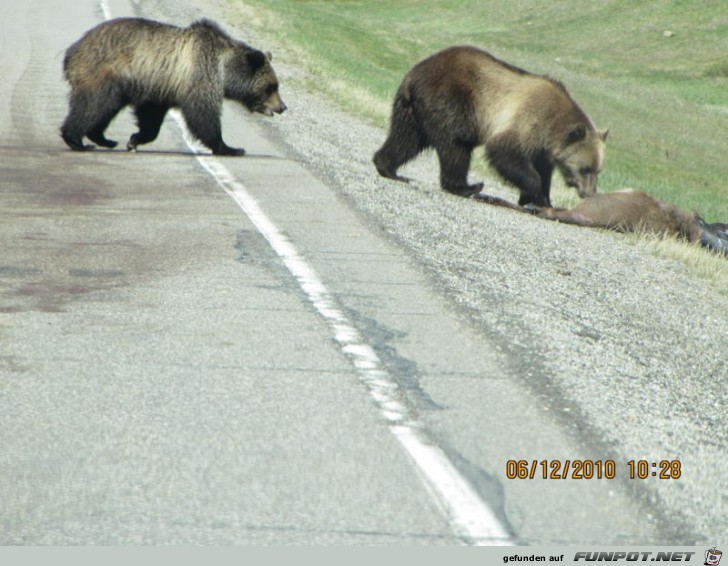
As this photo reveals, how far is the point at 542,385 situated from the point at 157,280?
2.65 meters

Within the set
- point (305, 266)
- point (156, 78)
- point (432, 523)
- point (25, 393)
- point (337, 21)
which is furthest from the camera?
point (337, 21)

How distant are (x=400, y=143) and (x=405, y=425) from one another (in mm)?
8700

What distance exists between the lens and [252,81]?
14039 millimetres

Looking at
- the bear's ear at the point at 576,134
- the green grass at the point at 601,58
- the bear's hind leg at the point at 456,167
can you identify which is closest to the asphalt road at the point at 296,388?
the bear's hind leg at the point at 456,167

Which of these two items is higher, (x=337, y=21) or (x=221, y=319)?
(x=221, y=319)

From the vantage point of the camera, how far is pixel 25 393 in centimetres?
542

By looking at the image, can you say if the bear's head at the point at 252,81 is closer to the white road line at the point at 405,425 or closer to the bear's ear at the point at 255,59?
the bear's ear at the point at 255,59

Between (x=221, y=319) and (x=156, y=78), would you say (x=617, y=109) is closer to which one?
(x=156, y=78)

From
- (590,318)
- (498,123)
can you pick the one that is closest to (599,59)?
(498,123)

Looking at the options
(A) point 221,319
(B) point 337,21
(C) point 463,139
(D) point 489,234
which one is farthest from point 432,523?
(B) point 337,21

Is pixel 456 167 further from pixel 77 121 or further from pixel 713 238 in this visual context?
pixel 77 121

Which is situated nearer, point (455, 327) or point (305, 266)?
point (455, 327)
